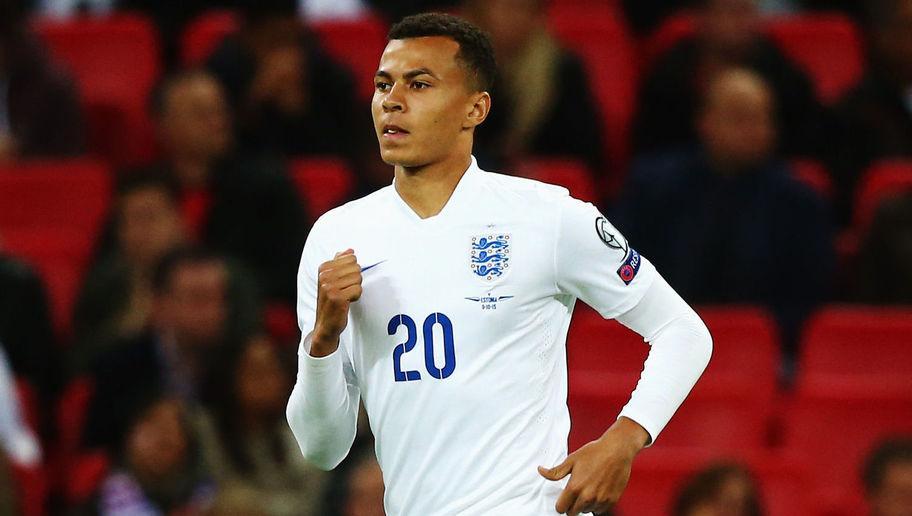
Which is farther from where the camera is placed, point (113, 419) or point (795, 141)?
point (795, 141)

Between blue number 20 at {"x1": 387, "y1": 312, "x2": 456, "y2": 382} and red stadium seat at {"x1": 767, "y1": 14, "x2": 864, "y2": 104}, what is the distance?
17.8 ft

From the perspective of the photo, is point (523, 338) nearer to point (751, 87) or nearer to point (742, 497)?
point (742, 497)

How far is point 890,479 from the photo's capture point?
568 cm

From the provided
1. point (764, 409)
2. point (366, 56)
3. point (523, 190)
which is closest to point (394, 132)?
point (523, 190)

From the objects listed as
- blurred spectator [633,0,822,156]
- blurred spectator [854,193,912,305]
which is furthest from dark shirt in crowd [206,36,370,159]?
blurred spectator [854,193,912,305]

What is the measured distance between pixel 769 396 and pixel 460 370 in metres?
3.15

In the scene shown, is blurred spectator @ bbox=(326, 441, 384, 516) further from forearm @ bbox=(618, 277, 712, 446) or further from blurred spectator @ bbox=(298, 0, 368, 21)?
blurred spectator @ bbox=(298, 0, 368, 21)

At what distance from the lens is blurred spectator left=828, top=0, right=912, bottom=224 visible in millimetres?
7695

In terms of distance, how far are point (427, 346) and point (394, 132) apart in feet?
1.39

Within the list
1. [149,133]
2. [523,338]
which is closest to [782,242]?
[149,133]

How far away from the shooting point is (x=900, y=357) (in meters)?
6.40

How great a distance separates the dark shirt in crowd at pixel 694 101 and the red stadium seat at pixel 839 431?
1974 mm

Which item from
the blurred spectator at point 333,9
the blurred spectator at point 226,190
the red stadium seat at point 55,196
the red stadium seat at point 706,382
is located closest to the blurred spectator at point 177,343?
the blurred spectator at point 226,190

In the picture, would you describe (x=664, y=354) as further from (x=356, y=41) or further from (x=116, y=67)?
(x=116, y=67)
